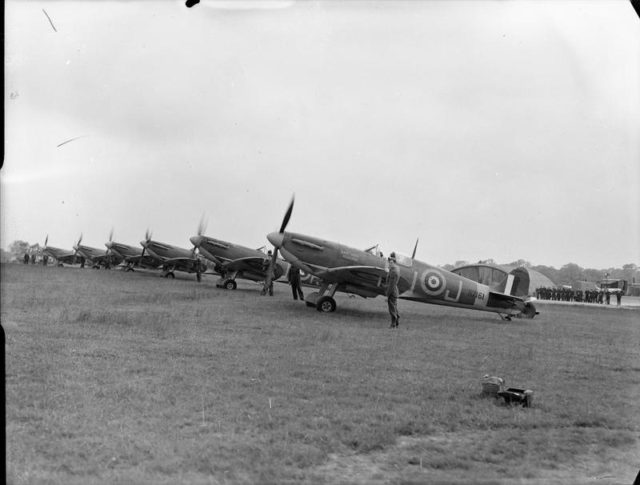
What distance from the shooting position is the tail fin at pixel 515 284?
14734 mm

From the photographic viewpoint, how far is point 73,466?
9.55 feet

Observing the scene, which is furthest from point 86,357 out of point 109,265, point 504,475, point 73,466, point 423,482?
point 109,265

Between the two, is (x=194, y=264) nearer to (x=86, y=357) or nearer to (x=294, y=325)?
(x=294, y=325)

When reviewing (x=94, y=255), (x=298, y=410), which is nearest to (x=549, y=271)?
(x=94, y=255)

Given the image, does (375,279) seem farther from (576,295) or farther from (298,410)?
(576,295)

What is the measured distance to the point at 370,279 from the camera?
12609mm

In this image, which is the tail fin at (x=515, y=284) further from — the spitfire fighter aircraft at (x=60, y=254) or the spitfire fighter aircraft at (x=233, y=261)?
the spitfire fighter aircraft at (x=60, y=254)

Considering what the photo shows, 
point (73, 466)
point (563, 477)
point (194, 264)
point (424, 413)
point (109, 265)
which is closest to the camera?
point (73, 466)

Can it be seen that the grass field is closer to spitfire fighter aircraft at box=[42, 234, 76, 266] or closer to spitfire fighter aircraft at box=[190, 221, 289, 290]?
spitfire fighter aircraft at box=[190, 221, 289, 290]

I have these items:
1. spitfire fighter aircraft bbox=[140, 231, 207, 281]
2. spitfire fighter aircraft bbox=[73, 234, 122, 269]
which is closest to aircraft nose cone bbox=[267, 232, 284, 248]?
spitfire fighter aircraft bbox=[140, 231, 207, 281]

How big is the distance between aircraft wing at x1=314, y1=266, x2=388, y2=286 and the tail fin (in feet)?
14.7

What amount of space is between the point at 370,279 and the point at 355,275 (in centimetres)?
42

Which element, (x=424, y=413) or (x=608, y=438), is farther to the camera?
(x=424, y=413)

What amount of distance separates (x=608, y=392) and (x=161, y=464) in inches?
192
